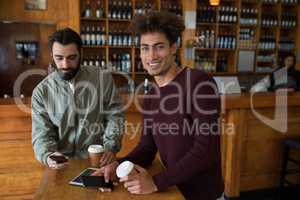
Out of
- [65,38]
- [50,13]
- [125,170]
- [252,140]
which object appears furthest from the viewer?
[50,13]

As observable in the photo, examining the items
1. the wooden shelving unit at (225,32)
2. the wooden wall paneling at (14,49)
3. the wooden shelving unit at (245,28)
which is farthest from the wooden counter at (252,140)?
the wooden wall paneling at (14,49)

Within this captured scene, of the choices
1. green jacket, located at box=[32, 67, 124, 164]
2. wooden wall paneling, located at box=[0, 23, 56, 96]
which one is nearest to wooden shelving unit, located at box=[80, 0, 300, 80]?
wooden wall paneling, located at box=[0, 23, 56, 96]

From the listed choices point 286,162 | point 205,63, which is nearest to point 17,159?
point 286,162

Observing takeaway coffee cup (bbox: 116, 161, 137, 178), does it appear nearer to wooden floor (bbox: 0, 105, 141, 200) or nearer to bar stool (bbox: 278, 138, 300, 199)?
wooden floor (bbox: 0, 105, 141, 200)

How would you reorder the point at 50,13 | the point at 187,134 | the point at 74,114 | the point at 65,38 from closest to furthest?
the point at 187,134 → the point at 65,38 → the point at 74,114 → the point at 50,13

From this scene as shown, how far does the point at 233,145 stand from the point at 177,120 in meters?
1.91

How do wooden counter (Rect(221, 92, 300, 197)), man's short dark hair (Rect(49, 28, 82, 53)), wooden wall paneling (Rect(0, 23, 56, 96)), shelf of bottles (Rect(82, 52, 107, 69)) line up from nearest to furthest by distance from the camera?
man's short dark hair (Rect(49, 28, 82, 53)) < wooden counter (Rect(221, 92, 300, 197)) < wooden wall paneling (Rect(0, 23, 56, 96)) < shelf of bottles (Rect(82, 52, 107, 69))

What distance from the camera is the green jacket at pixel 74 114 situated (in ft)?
5.74

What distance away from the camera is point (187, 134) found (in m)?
1.31

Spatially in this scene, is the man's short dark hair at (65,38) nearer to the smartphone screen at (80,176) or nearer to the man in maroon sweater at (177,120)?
the man in maroon sweater at (177,120)

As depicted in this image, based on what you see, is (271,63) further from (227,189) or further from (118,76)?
Answer: (227,189)

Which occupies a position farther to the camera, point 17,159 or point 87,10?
point 87,10

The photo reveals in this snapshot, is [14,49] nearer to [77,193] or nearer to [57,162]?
[57,162]

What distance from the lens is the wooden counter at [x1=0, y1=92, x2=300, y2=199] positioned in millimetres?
2588
